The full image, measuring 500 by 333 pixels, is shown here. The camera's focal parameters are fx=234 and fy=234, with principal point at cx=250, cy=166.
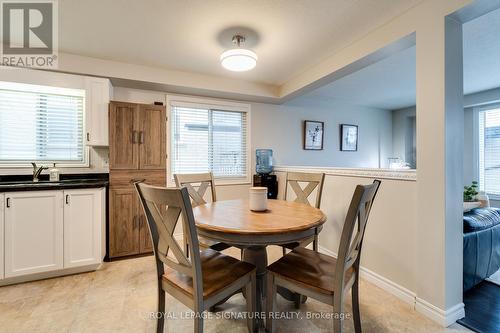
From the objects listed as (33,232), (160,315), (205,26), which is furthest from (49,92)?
(160,315)

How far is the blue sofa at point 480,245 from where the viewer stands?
1.90 m

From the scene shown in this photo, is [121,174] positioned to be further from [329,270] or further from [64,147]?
[329,270]

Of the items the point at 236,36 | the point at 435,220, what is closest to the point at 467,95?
the point at 435,220

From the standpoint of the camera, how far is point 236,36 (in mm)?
2289

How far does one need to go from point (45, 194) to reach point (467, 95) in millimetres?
6709

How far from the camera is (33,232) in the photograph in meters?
2.21

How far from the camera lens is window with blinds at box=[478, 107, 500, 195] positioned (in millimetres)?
4246

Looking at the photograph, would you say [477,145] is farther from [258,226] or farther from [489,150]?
[258,226]

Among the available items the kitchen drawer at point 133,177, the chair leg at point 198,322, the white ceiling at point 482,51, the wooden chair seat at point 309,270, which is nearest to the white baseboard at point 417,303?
the wooden chair seat at point 309,270

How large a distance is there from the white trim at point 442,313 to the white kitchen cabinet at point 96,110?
3.45m

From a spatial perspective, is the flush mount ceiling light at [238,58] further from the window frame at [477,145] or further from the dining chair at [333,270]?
the window frame at [477,145]

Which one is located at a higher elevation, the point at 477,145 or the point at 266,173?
the point at 477,145

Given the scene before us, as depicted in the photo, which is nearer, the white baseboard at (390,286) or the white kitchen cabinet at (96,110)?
the white baseboard at (390,286)

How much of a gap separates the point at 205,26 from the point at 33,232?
2.52 m
